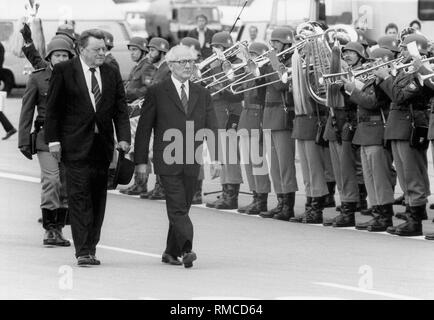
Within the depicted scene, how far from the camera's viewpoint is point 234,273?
44.4 feet

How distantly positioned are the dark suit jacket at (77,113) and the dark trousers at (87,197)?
3.3 inches

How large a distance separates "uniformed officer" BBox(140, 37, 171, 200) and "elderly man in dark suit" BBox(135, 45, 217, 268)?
5169mm

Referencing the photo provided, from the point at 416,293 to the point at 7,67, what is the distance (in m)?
23.6

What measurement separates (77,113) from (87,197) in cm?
74

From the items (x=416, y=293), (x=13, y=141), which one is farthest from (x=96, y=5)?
(x=416, y=293)

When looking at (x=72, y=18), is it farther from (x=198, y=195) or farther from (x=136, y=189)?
(x=198, y=195)

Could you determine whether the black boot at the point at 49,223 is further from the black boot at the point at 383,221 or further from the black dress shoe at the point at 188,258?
the black boot at the point at 383,221

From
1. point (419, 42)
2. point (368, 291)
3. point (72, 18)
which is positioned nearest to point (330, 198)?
point (419, 42)

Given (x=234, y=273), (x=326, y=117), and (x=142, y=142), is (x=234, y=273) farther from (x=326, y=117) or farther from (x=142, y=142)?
(x=326, y=117)

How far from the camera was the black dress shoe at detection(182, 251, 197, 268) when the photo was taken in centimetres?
1372

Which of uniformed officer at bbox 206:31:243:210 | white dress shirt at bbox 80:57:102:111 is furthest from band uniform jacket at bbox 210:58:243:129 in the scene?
white dress shirt at bbox 80:57:102:111

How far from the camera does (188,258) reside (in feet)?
45.0
